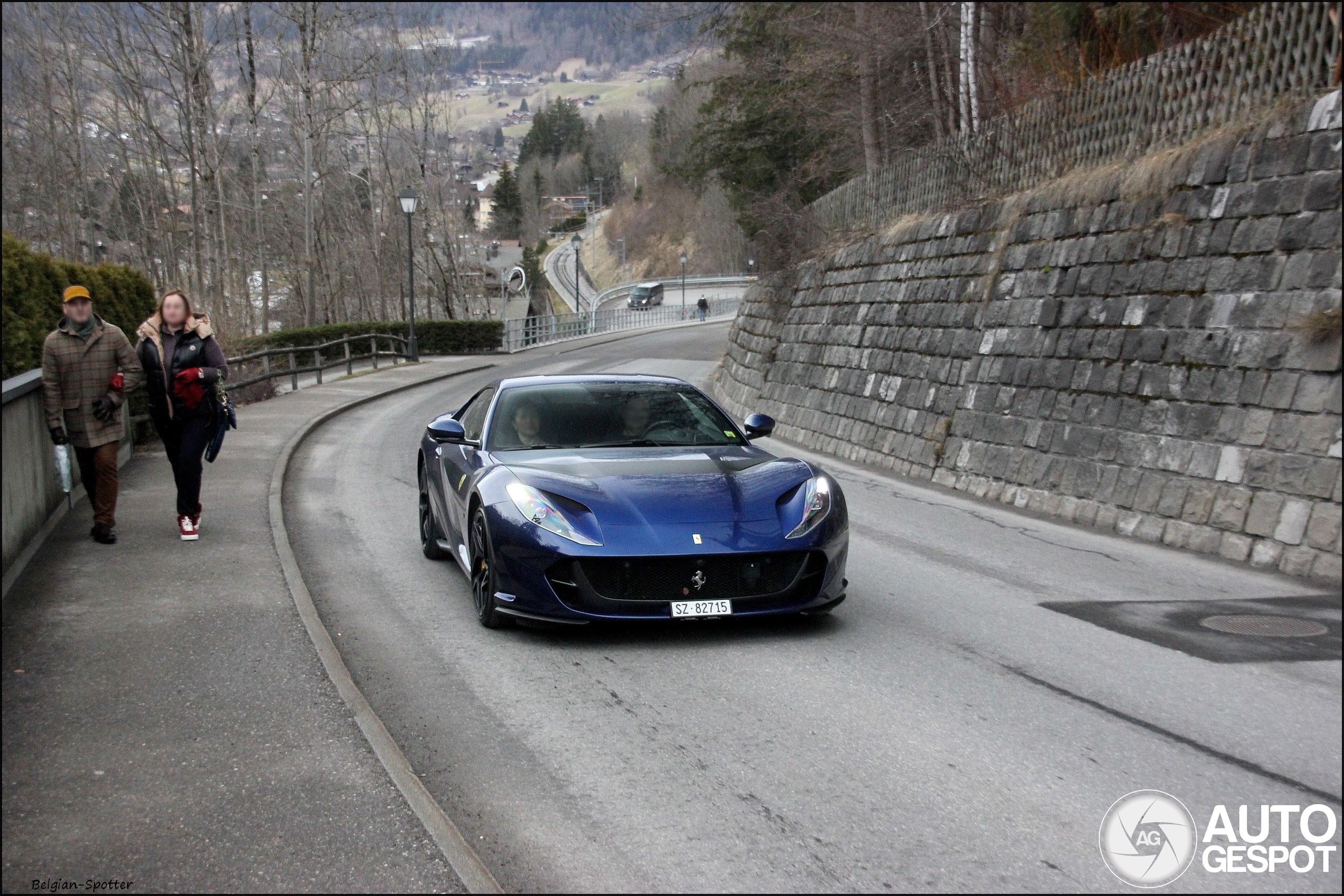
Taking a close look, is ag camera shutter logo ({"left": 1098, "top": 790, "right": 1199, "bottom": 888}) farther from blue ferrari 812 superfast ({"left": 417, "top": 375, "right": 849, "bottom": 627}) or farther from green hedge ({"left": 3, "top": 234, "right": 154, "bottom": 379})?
green hedge ({"left": 3, "top": 234, "right": 154, "bottom": 379})

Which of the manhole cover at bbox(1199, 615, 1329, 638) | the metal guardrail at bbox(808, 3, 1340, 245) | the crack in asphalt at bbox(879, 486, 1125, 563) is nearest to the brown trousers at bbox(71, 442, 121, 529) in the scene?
the crack in asphalt at bbox(879, 486, 1125, 563)

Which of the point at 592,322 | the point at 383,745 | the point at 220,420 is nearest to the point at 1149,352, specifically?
the point at 220,420

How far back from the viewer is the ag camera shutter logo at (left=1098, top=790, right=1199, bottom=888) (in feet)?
11.5

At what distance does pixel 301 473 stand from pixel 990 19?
9.16 metres

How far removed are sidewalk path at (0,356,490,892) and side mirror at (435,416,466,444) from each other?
1391 mm

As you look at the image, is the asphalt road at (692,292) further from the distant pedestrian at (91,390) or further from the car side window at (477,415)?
the distant pedestrian at (91,390)

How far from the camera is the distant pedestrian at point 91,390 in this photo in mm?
8266

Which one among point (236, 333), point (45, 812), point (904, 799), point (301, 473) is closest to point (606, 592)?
point (904, 799)

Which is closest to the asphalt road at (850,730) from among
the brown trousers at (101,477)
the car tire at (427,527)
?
the car tire at (427,527)

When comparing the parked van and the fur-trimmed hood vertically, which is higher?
the fur-trimmed hood

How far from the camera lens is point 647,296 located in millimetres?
97125

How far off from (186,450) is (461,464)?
267cm

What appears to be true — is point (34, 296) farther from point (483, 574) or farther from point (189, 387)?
point (483, 574)

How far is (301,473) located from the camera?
14.1 m
